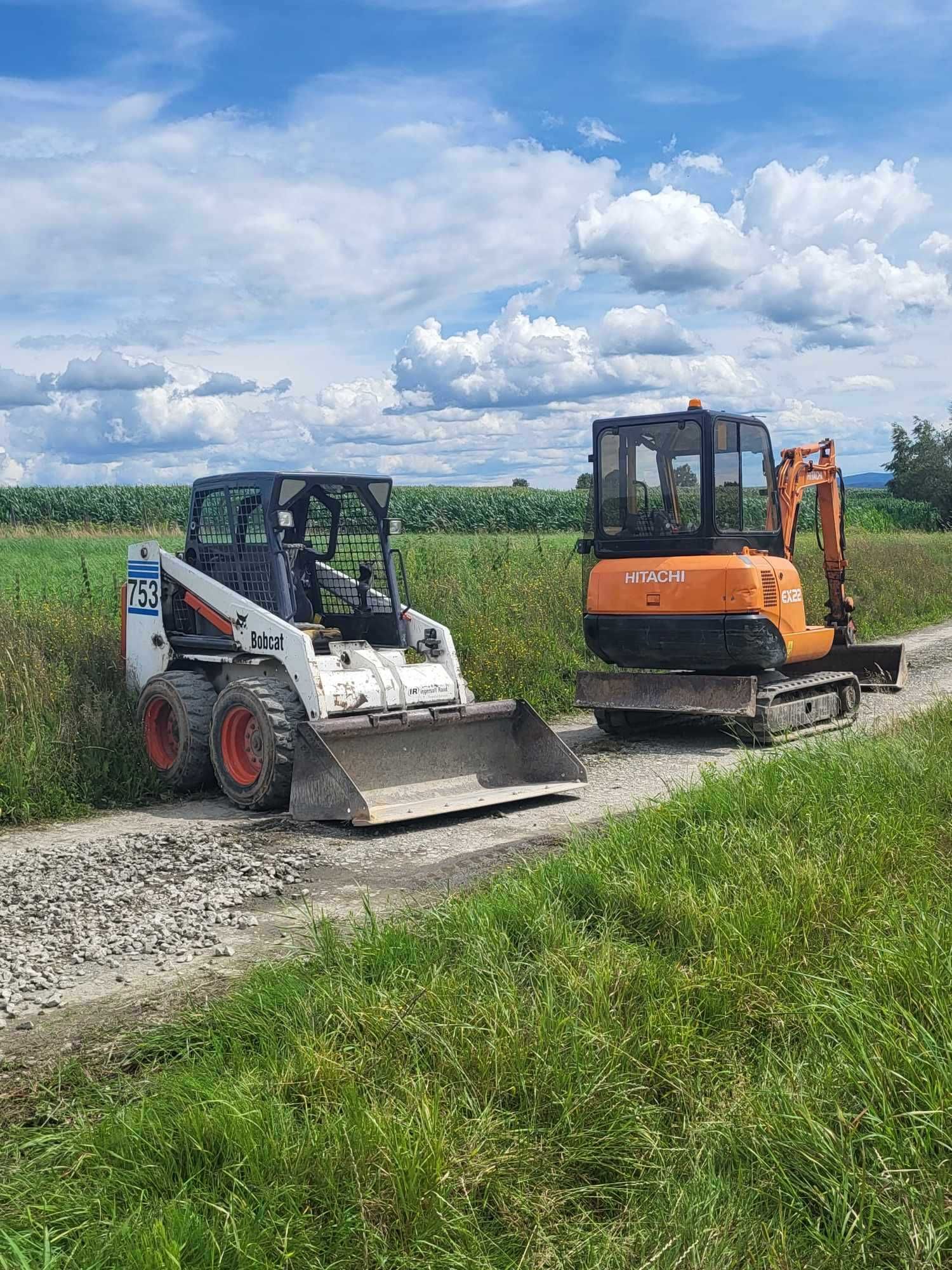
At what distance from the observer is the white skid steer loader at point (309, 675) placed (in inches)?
317

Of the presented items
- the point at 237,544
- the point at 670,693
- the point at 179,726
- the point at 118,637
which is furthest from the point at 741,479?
the point at 118,637

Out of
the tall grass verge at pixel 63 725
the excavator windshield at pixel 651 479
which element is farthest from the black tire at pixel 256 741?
the excavator windshield at pixel 651 479

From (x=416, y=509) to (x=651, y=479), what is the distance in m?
31.8

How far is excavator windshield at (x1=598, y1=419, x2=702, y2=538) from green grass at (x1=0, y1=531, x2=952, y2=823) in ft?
7.23

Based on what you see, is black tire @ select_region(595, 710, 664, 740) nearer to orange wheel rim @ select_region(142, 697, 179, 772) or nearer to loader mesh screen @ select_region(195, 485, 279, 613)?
loader mesh screen @ select_region(195, 485, 279, 613)

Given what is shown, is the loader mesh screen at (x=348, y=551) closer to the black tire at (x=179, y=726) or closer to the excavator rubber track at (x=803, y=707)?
the black tire at (x=179, y=726)

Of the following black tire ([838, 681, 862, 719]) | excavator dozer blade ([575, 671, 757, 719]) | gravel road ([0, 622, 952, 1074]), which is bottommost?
gravel road ([0, 622, 952, 1074])

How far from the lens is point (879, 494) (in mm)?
66188

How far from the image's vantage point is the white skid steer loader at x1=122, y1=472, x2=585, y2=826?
805 centimetres

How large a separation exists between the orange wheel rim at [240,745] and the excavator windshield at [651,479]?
13.3ft

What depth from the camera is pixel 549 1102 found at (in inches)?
133

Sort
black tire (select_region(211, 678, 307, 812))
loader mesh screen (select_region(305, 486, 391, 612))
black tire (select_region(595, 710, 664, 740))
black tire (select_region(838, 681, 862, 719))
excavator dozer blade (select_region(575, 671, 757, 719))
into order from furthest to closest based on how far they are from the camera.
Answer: black tire (select_region(838, 681, 862, 719)) < black tire (select_region(595, 710, 664, 740)) < excavator dozer blade (select_region(575, 671, 757, 719)) < loader mesh screen (select_region(305, 486, 391, 612)) < black tire (select_region(211, 678, 307, 812))

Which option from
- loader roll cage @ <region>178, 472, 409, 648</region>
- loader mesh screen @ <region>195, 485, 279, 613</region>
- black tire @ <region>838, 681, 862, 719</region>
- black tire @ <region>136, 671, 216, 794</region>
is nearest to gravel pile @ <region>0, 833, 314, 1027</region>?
black tire @ <region>136, 671, 216, 794</region>

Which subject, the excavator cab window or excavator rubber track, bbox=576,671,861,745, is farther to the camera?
the excavator cab window
